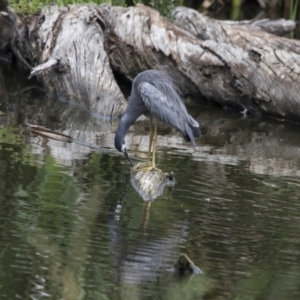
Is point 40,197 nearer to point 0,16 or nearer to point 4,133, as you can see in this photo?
point 4,133

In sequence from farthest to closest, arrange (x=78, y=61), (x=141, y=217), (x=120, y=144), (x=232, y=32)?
1. (x=232, y=32)
2. (x=78, y=61)
3. (x=120, y=144)
4. (x=141, y=217)

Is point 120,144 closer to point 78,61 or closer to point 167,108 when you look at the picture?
point 167,108

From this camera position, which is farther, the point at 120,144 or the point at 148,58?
the point at 148,58

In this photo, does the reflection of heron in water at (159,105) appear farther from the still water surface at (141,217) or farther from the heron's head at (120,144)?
the still water surface at (141,217)

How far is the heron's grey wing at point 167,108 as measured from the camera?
7207 mm

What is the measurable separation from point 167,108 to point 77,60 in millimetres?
2906

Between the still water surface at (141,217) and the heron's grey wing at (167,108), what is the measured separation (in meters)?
0.40

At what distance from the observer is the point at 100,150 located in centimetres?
782

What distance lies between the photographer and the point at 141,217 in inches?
239

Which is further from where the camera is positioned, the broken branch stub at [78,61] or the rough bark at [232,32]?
the rough bark at [232,32]

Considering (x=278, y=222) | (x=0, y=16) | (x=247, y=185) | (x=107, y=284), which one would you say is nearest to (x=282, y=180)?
(x=247, y=185)

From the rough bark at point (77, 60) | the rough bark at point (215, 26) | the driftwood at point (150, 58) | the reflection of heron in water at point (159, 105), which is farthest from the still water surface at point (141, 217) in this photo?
the rough bark at point (215, 26)

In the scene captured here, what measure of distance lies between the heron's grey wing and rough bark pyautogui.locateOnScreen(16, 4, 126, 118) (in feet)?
7.28

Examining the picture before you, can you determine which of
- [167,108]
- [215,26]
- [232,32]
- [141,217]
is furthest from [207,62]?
[141,217]
